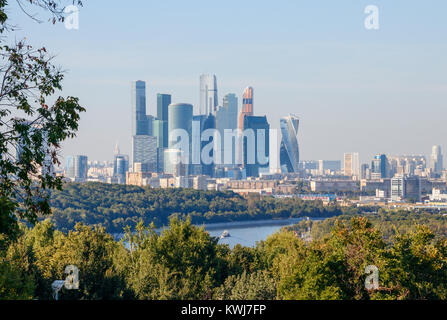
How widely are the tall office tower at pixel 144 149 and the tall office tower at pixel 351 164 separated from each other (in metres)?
48.1

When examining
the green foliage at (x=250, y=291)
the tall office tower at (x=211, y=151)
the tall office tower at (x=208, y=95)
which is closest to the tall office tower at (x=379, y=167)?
the tall office tower at (x=211, y=151)

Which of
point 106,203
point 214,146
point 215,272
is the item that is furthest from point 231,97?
point 215,272

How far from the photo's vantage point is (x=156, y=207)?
7438 cm

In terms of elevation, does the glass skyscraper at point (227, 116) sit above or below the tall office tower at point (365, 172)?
above

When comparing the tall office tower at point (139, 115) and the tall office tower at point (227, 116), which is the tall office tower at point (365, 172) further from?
the tall office tower at point (139, 115)

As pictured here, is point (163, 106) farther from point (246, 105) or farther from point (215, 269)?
point (215, 269)

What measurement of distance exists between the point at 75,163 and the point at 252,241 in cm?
9177

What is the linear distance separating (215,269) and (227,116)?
514ft

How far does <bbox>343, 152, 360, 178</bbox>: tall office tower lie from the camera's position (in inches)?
6644

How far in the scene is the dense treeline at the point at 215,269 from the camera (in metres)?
10.0

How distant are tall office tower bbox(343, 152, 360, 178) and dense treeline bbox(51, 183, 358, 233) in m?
78.9

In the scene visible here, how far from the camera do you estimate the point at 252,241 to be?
180ft

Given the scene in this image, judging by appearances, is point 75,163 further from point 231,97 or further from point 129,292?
point 129,292

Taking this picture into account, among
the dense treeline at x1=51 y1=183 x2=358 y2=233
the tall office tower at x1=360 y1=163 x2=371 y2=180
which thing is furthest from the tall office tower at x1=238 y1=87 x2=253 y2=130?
the dense treeline at x1=51 y1=183 x2=358 y2=233
